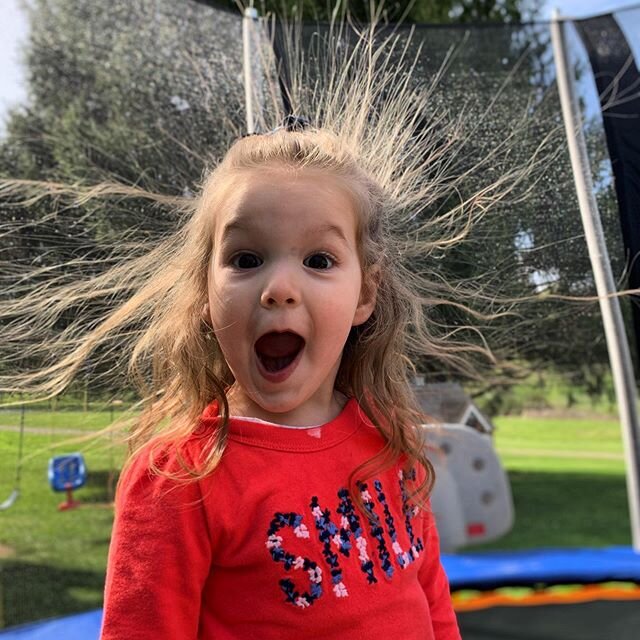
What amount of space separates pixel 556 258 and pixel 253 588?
2.39 feet

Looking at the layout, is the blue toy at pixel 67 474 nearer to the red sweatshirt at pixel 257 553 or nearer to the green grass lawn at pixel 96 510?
the green grass lawn at pixel 96 510

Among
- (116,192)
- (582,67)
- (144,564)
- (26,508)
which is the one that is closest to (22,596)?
(26,508)

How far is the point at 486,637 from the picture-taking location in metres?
2.08

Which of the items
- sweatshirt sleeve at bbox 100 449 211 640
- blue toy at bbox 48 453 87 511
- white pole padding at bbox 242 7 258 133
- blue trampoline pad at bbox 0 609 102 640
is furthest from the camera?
→ blue trampoline pad at bbox 0 609 102 640

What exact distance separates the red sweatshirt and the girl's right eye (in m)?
0.16

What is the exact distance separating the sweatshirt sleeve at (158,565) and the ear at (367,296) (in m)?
0.28

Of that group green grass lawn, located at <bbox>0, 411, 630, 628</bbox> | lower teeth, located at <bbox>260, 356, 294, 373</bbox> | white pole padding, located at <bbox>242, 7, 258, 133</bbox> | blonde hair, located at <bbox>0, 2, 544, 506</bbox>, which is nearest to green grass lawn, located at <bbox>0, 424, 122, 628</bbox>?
green grass lawn, located at <bbox>0, 411, 630, 628</bbox>

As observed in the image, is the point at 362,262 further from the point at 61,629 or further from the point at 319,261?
the point at 61,629

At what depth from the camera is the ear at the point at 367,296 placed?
0.90m

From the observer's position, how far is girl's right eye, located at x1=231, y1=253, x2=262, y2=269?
77cm

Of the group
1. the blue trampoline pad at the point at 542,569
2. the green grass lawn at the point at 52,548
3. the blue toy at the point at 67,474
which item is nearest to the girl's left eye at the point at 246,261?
the green grass lawn at the point at 52,548

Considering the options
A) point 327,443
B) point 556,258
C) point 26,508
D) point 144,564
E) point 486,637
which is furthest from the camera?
point 486,637

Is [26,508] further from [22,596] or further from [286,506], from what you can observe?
[286,506]

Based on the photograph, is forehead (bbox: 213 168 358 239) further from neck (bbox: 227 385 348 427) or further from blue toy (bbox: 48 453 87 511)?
blue toy (bbox: 48 453 87 511)
